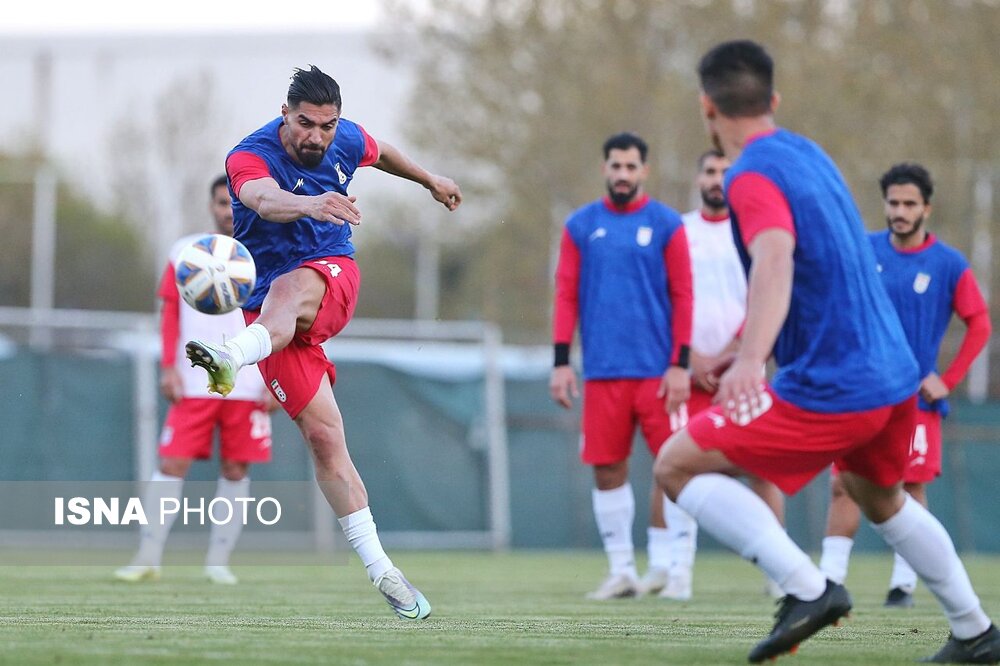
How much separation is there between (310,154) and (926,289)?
13.5ft

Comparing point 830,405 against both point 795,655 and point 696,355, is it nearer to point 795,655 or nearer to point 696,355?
point 795,655

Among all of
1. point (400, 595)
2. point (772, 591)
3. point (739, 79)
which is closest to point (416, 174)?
point (400, 595)

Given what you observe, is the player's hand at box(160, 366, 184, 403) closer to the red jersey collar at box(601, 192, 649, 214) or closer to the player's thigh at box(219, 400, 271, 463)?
the player's thigh at box(219, 400, 271, 463)

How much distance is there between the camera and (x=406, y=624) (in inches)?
252

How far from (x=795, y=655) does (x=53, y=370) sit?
1179 centimetres

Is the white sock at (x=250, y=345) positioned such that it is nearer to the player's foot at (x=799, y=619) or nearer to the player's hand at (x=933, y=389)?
the player's foot at (x=799, y=619)

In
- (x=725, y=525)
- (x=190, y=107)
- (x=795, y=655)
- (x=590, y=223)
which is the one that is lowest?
(x=795, y=655)

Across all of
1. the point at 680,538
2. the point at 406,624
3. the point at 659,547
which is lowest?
the point at 659,547

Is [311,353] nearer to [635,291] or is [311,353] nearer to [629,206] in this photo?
[635,291]

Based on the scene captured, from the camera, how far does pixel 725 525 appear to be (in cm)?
520

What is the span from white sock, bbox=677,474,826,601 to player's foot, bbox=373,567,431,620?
1724mm

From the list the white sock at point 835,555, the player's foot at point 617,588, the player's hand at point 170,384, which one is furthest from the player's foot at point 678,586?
the player's hand at point 170,384

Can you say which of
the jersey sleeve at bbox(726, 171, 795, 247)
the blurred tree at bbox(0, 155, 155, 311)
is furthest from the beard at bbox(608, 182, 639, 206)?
the blurred tree at bbox(0, 155, 155, 311)

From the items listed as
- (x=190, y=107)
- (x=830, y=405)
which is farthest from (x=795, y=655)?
(x=190, y=107)
